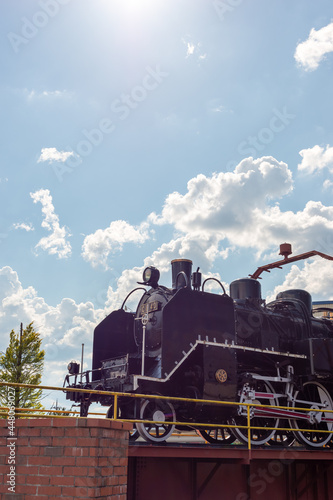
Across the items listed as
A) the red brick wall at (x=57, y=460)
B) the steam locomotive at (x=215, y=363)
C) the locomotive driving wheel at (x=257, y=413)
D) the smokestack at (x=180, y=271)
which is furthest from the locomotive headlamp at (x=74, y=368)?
the red brick wall at (x=57, y=460)

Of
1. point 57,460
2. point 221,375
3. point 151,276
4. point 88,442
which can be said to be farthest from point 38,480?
point 151,276

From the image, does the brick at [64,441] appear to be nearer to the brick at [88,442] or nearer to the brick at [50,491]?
the brick at [88,442]

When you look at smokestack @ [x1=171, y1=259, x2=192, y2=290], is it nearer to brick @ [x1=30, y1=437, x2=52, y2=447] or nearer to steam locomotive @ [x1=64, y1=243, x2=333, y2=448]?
steam locomotive @ [x1=64, y1=243, x2=333, y2=448]

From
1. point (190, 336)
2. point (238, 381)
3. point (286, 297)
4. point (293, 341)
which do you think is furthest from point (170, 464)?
point (286, 297)

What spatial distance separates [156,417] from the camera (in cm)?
849

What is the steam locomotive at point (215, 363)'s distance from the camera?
29.9 feet

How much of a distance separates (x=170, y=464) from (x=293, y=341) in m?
5.26

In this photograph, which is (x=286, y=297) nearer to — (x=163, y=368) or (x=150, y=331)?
(x=150, y=331)

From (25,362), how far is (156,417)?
568 inches

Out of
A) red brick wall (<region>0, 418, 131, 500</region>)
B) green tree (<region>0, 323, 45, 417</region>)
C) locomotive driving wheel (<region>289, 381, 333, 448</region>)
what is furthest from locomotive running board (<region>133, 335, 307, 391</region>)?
green tree (<region>0, 323, 45, 417</region>)

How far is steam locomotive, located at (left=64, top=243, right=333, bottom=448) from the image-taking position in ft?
29.9

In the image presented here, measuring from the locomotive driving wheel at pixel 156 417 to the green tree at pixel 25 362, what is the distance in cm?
1336

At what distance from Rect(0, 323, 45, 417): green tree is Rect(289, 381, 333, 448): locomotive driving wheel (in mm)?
12699

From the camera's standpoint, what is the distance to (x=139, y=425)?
8.25 metres
